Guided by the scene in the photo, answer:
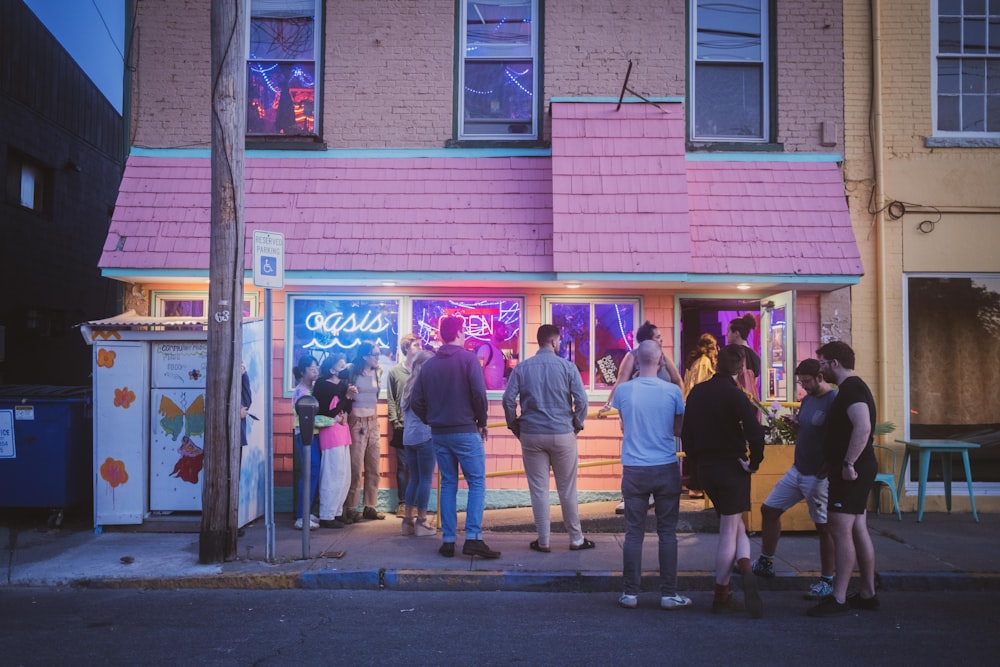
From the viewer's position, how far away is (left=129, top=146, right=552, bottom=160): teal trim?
9.72 m

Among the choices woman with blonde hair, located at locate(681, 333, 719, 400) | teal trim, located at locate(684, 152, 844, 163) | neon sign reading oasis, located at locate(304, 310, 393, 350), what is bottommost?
woman with blonde hair, located at locate(681, 333, 719, 400)

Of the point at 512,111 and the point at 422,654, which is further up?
the point at 512,111

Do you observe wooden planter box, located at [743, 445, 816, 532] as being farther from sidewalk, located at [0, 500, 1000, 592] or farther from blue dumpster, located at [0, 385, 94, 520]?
blue dumpster, located at [0, 385, 94, 520]

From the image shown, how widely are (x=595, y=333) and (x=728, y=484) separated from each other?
4120mm

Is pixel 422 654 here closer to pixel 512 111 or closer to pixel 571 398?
pixel 571 398

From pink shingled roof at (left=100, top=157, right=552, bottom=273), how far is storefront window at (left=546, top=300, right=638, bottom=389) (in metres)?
0.96

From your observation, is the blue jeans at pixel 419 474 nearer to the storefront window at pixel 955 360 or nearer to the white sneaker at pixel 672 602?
the white sneaker at pixel 672 602

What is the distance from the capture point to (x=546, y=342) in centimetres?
751

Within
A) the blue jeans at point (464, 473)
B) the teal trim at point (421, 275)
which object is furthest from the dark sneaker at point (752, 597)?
the teal trim at point (421, 275)

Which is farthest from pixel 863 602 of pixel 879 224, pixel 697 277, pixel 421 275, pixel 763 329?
pixel 421 275

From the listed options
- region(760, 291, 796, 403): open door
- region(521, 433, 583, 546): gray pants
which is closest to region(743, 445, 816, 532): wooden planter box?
region(760, 291, 796, 403): open door

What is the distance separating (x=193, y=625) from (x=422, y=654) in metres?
1.74

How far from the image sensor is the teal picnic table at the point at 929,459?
8.85 metres

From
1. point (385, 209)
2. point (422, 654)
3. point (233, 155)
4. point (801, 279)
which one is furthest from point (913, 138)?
point (422, 654)
